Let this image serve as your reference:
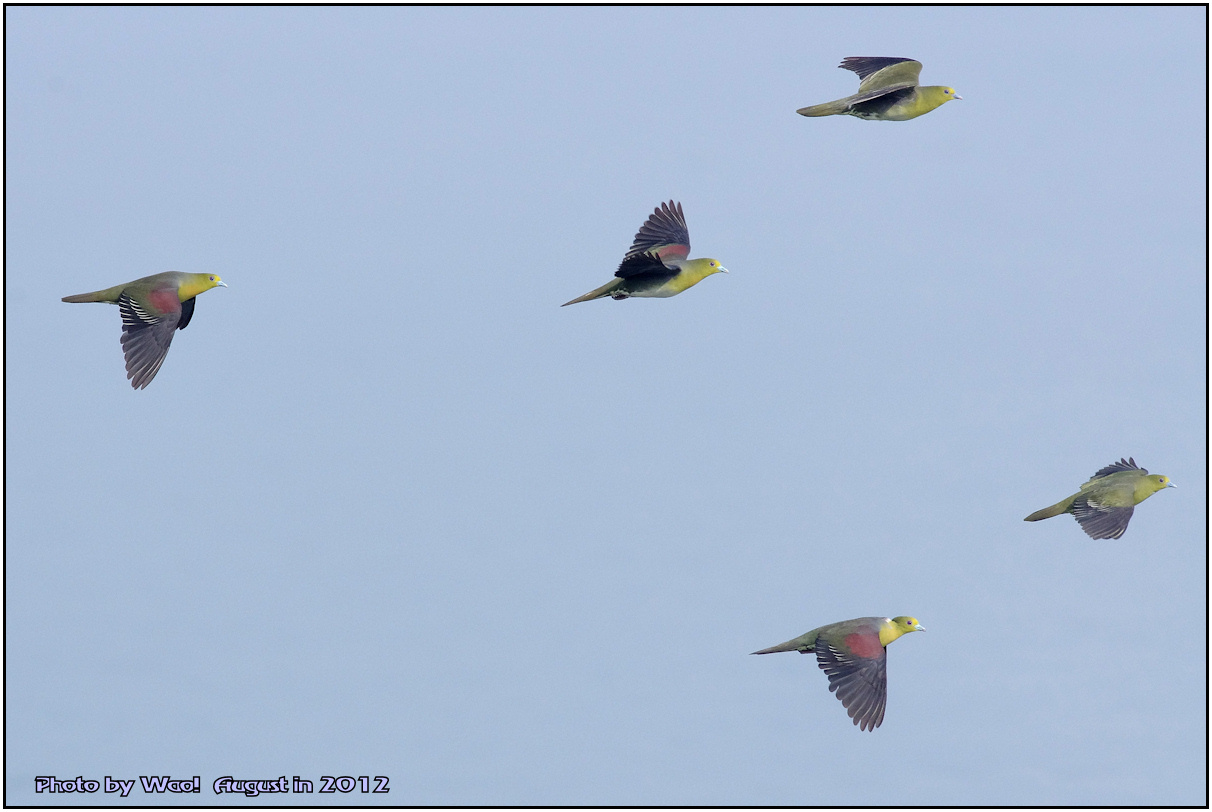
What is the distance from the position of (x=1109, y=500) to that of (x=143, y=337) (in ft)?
40.1

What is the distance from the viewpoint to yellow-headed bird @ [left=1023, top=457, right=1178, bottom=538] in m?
22.4

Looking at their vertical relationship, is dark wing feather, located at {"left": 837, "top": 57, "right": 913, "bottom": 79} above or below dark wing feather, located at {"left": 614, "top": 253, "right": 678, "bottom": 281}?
above

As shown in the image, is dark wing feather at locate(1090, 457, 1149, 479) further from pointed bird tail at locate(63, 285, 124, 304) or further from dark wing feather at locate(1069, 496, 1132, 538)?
pointed bird tail at locate(63, 285, 124, 304)

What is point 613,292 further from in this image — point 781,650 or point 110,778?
point 110,778

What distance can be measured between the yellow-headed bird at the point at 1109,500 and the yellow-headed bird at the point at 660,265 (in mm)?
5366

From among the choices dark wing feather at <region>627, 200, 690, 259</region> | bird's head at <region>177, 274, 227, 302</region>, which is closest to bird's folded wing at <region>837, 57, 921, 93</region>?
dark wing feather at <region>627, 200, 690, 259</region>

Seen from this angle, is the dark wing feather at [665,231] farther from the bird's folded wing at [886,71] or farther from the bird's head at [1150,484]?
the bird's head at [1150,484]

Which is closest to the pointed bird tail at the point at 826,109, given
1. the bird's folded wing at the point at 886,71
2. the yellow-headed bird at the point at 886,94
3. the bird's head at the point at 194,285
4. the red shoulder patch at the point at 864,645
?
the yellow-headed bird at the point at 886,94

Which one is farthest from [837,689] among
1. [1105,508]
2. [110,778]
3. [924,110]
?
[110,778]

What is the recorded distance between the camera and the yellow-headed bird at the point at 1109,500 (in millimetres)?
22422

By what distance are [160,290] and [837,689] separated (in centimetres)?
945

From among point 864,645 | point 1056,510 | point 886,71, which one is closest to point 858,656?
point 864,645

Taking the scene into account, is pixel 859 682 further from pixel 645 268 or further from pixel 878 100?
pixel 878 100

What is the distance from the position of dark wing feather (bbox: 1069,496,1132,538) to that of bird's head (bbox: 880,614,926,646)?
8.90 ft
